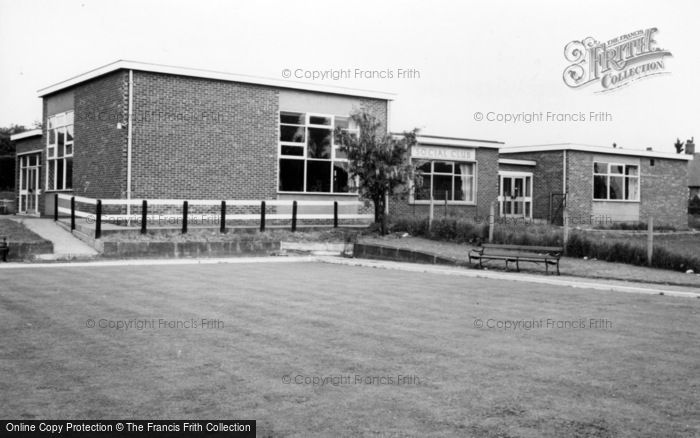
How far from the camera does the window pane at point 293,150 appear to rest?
23.9m

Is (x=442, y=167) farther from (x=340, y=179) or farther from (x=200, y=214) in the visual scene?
(x=200, y=214)

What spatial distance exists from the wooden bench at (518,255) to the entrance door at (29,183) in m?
17.7

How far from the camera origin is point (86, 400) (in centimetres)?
531

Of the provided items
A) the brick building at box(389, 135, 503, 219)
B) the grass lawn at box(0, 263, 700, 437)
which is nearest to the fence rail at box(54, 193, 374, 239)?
the brick building at box(389, 135, 503, 219)

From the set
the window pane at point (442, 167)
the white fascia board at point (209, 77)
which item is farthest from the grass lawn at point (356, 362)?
the window pane at point (442, 167)

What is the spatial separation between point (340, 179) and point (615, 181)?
1763cm

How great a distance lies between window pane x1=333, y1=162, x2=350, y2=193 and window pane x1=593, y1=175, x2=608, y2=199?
15.7 metres

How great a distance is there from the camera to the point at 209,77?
2186 cm

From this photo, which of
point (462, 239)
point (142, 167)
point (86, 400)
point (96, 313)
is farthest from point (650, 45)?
point (86, 400)

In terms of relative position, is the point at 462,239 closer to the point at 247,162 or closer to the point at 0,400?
the point at 247,162

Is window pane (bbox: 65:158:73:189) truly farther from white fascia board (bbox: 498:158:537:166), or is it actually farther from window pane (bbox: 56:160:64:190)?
white fascia board (bbox: 498:158:537:166)

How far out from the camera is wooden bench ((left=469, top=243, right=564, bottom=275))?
15898 millimetres

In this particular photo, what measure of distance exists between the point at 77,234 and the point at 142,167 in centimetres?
287

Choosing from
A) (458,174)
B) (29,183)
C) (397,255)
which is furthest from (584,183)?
(29,183)
